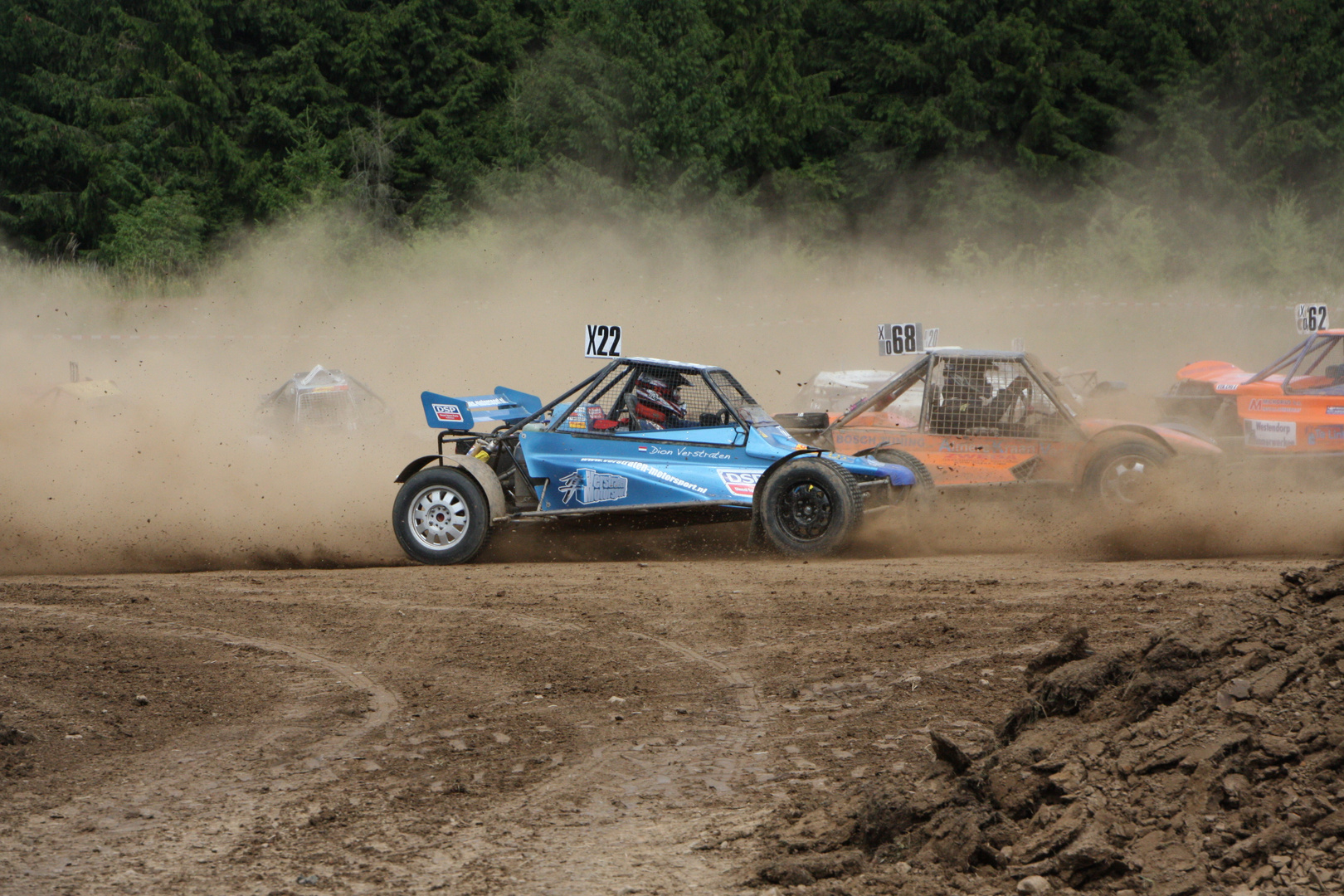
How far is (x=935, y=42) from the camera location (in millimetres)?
37250

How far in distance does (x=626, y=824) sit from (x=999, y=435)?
22.7ft

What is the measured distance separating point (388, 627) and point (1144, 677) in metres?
4.44

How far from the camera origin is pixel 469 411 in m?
9.82

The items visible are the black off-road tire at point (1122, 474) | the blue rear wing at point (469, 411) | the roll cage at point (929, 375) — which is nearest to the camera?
the blue rear wing at point (469, 411)

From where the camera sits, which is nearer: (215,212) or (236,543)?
(236,543)

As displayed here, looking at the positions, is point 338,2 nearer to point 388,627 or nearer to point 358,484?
point 358,484

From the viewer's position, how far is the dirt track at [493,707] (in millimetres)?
4020

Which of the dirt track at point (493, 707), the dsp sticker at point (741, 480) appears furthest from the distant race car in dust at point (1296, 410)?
the dsp sticker at point (741, 480)

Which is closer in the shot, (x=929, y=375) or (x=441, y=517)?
(x=441, y=517)

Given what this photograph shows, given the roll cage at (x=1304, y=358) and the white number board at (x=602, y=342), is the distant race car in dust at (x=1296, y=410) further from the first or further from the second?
the white number board at (x=602, y=342)

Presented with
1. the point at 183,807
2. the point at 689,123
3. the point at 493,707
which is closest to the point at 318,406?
the point at 493,707

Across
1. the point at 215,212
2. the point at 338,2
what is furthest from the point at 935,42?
the point at 215,212

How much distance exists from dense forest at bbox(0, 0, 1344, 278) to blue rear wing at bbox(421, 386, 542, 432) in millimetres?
23063

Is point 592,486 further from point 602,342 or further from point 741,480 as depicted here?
point 602,342
